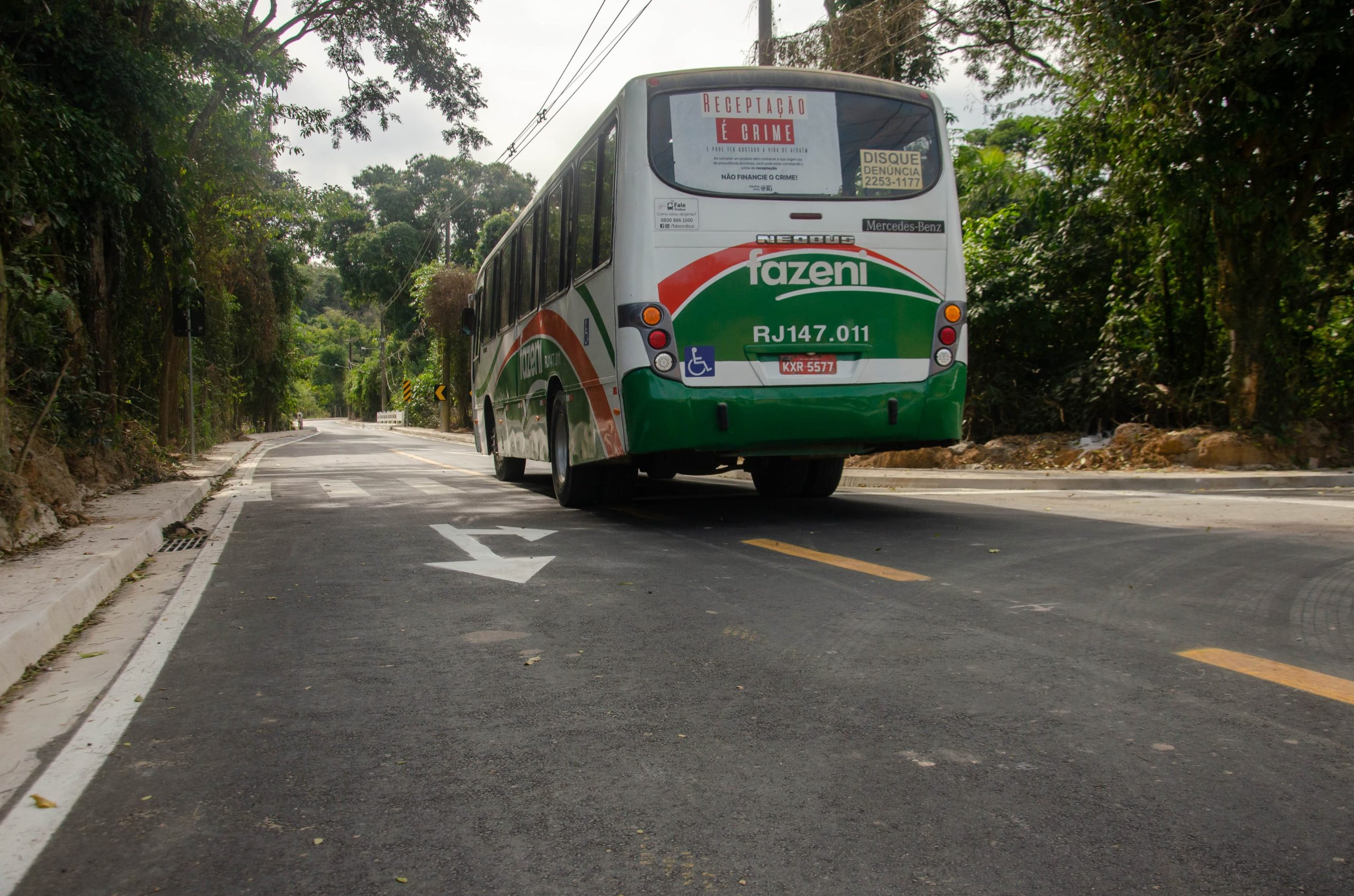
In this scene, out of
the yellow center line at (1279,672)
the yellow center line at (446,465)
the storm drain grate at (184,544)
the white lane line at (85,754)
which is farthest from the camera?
the yellow center line at (446,465)

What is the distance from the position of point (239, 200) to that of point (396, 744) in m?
24.1


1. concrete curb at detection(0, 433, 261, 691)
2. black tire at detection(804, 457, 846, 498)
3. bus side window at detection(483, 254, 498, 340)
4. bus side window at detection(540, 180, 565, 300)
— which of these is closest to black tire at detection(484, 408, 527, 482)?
bus side window at detection(483, 254, 498, 340)

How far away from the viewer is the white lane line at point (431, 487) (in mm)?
13156

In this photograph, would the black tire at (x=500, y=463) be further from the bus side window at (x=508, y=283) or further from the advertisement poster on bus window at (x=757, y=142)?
the advertisement poster on bus window at (x=757, y=142)

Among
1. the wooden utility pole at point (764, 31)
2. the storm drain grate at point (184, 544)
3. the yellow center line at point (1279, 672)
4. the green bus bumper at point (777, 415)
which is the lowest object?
the storm drain grate at point (184, 544)

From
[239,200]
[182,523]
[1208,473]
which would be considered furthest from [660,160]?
[239,200]

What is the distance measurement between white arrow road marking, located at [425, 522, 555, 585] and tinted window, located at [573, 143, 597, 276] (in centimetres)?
236

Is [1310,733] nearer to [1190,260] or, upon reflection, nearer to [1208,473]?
[1208,473]

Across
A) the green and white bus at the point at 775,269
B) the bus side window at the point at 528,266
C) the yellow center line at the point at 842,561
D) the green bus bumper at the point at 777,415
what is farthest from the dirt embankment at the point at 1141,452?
the bus side window at the point at 528,266

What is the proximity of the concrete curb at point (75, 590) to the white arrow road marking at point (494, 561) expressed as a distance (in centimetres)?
193

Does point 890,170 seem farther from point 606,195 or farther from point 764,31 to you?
point 764,31

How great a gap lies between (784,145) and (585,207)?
2011 mm

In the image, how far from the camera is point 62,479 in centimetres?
962

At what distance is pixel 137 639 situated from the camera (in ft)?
16.7
